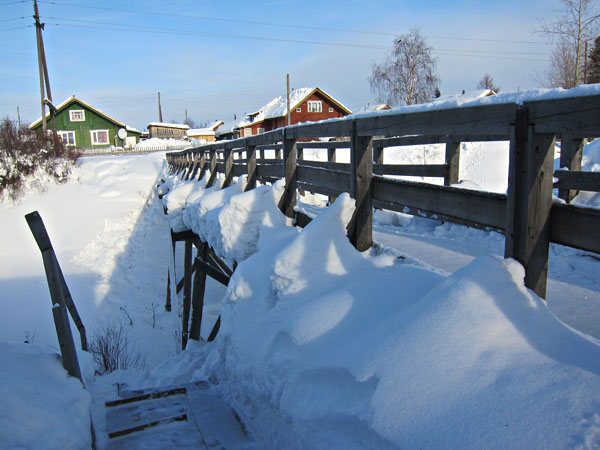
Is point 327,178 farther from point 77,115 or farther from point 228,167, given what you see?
point 77,115

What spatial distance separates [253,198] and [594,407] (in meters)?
3.91

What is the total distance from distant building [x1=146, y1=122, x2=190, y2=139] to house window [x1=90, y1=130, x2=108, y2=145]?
55.5ft

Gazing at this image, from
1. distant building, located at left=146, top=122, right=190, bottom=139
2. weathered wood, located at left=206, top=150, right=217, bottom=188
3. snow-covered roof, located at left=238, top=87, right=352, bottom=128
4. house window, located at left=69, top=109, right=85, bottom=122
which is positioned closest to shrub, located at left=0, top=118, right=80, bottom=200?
weathered wood, located at left=206, top=150, right=217, bottom=188

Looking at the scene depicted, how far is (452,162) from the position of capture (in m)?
6.30

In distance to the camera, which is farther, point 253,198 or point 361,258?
point 253,198

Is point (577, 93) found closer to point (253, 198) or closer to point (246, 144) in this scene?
point (253, 198)

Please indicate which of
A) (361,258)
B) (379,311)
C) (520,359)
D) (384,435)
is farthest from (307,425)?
(361,258)

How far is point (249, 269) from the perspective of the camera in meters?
3.81

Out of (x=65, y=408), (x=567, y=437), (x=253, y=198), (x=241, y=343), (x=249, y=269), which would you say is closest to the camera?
(x=567, y=437)

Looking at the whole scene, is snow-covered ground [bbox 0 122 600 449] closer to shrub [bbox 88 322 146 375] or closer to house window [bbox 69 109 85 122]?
shrub [bbox 88 322 146 375]

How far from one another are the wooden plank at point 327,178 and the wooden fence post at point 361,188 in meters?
0.26

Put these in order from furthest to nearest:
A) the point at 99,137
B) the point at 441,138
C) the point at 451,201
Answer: the point at 99,137 < the point at 441,138 < the point at 451,201

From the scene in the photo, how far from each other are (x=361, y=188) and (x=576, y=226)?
1.64m

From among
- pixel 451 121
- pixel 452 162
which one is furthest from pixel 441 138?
pixel 451 121
